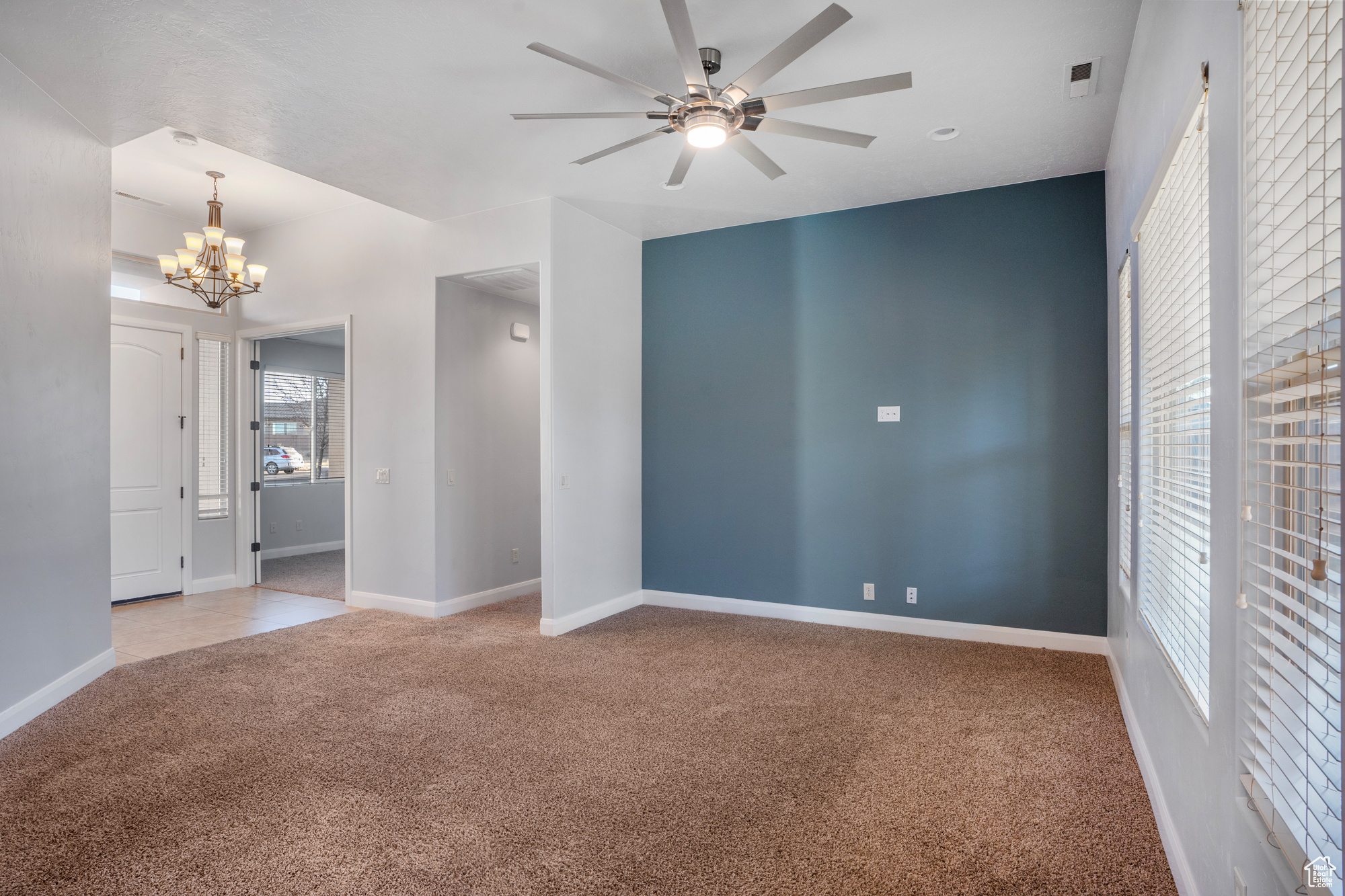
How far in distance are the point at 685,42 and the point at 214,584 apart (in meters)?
5.99

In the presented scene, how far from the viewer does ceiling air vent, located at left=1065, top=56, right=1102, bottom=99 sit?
9.75ft

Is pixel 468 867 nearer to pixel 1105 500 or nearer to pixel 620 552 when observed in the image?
pixel 620 552

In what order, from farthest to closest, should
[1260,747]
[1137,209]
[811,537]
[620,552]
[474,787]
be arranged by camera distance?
[620,552], [811,537], [1137,209], [474,787], [1260,747]

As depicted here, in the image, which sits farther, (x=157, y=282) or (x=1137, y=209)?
(x=157, y=282)

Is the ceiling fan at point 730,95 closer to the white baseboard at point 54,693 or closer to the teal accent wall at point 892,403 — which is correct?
the teal accent wall at point 892,403

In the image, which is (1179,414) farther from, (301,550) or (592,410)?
(301,550)

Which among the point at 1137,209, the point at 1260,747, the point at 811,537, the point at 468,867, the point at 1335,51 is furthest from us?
the point at 811,537

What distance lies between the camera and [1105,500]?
410 centimetres

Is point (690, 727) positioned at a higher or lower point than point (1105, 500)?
lower

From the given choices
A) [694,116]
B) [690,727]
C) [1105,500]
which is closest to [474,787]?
[690,727]

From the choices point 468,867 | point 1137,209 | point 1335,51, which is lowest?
point 468,867

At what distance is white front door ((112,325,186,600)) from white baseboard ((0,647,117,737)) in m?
1.99

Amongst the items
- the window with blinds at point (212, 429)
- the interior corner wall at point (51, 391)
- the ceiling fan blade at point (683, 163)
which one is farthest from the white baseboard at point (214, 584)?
the ceiling fan blade at point (683, 163)

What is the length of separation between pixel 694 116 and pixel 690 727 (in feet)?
8.29
